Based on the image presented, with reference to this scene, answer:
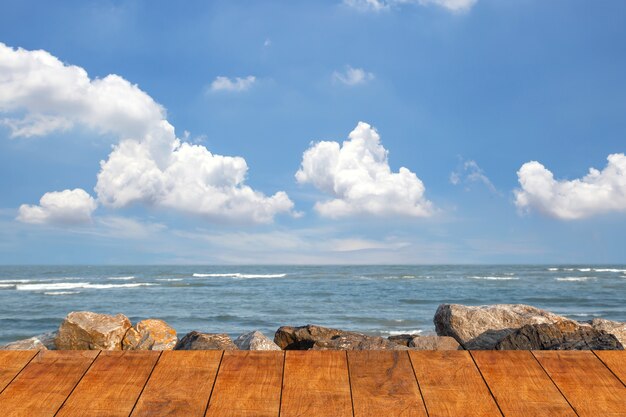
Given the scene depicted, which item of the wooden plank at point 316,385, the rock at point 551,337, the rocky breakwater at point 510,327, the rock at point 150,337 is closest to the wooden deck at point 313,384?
the wooden plank at point 316,385

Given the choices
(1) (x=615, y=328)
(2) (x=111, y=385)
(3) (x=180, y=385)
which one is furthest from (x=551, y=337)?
(2) (x=111, y=385)

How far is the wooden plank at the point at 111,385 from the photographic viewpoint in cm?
249

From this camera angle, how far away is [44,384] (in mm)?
2775

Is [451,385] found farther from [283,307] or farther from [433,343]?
[283,307]

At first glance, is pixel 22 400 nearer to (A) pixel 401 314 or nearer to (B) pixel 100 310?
(A) pixel 401 314

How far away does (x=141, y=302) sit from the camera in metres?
22.2

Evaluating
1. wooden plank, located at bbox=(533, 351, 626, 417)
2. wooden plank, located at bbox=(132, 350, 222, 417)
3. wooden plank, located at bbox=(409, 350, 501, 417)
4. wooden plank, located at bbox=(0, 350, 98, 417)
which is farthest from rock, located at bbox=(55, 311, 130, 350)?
wooden plank, located at bbox=(533, 351, 626, 417)

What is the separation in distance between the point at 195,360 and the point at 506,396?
147 cm

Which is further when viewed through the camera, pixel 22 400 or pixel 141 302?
pixel 141 302

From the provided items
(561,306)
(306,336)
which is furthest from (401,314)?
(306,336)

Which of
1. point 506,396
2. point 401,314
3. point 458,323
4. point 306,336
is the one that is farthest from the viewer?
point 401,314

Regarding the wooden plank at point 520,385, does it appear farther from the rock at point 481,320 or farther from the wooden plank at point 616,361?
the rock at point 481,320

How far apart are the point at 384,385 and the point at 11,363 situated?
1.85 metres

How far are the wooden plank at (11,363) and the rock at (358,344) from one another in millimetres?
2553
